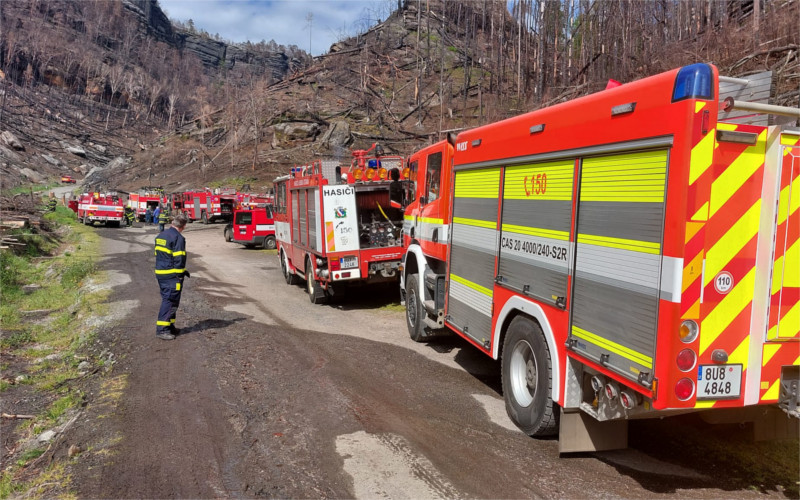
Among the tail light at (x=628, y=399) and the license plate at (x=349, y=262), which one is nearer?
the tail light at (x=628, y=399)

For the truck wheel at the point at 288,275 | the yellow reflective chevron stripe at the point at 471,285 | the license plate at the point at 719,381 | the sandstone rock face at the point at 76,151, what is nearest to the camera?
the license plate at the point at 719,381

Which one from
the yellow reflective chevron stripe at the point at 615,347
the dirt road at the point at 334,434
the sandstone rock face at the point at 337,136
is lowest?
the dirt road at the point at 334,434

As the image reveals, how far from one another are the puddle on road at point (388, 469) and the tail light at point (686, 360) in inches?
73.6

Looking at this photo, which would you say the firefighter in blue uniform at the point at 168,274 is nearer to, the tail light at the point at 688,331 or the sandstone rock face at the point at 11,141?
the tail light at the point at 688,331

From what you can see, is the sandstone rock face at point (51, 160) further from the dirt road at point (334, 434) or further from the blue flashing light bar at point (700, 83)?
the blue flashing light bar at point (700, 83)

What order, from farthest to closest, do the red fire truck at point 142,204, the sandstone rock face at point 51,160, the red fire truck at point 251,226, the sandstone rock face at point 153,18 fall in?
the sandstone rock face at point 153,18
the sandstone rock face at point 51,160
the red fire truck at point 142,204
the red fire truck at point 251,226

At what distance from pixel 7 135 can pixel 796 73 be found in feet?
232

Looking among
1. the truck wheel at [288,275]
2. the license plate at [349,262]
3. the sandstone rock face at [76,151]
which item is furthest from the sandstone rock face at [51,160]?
the license plate at [349,262]

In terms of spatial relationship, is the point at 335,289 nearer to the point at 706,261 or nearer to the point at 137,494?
the point at 137,494

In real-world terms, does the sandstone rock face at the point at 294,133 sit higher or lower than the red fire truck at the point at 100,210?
higher

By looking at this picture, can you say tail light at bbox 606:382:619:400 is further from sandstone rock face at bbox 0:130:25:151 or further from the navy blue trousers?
sandstone rock face at bbox 0:130:25:151

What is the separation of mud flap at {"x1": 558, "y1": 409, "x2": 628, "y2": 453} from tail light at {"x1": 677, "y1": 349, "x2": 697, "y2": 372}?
121 centimetres

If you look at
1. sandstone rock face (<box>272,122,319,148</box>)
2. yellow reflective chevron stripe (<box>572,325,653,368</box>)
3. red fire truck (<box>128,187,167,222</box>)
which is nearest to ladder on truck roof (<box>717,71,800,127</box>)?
yellow reflective chevron stripe (<box>572,325,653,368</box>)

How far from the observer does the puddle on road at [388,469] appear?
157 inches
